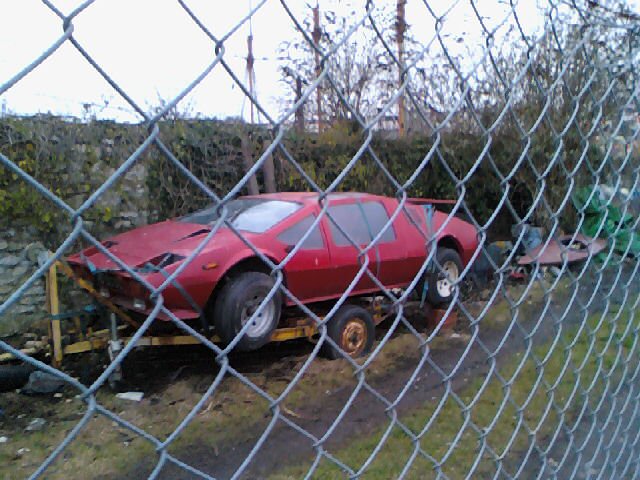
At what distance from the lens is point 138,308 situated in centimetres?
381

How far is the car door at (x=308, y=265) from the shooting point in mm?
4254

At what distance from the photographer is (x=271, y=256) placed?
3494mm

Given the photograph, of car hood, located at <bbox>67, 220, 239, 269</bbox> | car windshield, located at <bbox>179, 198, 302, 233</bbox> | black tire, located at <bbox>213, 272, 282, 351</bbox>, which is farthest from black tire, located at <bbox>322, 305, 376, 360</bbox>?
car hood, located at <bbox>67, 220, 239, 269</bbox>

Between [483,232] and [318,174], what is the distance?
6.19 m

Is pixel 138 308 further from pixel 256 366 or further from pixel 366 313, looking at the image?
pixel 366 313

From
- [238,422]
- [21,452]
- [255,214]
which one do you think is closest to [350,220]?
[255,214]

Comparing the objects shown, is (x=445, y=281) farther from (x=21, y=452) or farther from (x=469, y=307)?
(x=21, y=452)

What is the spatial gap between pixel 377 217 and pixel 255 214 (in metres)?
1.16

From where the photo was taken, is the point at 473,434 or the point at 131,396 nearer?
the point at 473,434

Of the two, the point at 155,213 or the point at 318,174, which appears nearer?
the point at 155,213

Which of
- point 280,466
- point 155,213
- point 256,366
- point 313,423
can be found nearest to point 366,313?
point 256,366

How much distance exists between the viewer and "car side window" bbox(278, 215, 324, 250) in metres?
4.18

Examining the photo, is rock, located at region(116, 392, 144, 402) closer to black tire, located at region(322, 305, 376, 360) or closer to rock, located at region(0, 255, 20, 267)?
black tire, located at region(322, 305, 376, 360)

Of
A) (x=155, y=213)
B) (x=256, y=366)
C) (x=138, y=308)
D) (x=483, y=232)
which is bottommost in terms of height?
(x=256, y=366)
